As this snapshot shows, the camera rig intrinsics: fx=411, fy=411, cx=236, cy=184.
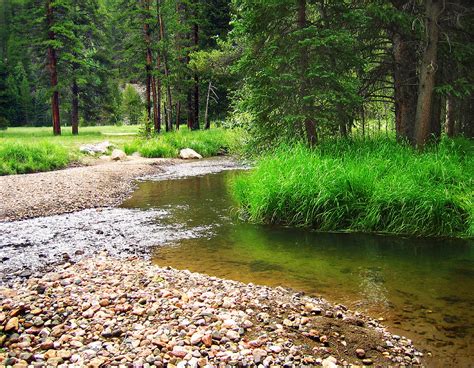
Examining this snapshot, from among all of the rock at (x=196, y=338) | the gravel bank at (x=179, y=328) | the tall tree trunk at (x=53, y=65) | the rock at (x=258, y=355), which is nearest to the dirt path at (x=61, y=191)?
the gravel bank at (x=179, y=328)

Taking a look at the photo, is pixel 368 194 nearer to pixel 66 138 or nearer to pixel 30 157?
pixel 30 157

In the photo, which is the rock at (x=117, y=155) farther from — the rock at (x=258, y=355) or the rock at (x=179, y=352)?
the rock at (x=258, y=355)

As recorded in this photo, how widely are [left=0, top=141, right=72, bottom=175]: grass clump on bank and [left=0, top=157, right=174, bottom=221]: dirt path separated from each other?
1.81 m

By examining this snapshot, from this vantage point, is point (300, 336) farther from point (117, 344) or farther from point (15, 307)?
point (15, 307)

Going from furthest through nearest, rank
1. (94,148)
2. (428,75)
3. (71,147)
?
(94,148) → (71,147) → (428,75)

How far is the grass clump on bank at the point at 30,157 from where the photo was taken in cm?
1544

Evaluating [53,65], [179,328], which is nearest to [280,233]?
[179,328]

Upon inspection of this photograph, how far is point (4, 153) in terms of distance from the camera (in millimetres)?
15641

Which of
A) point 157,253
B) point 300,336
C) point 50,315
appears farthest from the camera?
point 157,253

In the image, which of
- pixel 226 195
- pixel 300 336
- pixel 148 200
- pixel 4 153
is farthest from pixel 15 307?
pixel 4 153

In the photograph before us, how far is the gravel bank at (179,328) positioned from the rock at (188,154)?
17696 millimetres

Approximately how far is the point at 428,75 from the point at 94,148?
1671 cm

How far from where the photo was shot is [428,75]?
34.5 feet

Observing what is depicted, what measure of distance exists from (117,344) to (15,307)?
4.40 ft
